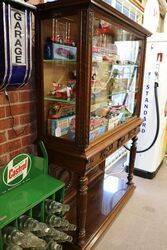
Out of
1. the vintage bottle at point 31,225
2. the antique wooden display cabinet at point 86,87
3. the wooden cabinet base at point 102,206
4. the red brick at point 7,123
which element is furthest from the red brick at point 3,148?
the wooden cabinet base at point 102,206

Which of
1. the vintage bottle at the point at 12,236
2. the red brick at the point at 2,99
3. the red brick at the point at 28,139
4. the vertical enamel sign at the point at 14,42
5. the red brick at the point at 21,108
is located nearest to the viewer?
the vertical enamel sign at the point at 14,42

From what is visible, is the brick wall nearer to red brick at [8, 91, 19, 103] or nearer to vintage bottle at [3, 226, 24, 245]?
red brick at [8, 91, 19, 103]

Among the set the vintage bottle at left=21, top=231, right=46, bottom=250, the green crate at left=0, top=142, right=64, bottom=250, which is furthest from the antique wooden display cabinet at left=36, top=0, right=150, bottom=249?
the vintage bottle at left=21, top=231, right=46, bottom=250

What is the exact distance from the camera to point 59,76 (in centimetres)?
173

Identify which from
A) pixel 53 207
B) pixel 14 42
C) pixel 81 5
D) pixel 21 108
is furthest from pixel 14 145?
pixel 81 5

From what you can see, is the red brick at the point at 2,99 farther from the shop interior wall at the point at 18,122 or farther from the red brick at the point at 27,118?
the red brick at the point at 27,118

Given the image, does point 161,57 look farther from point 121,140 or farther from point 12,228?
point 12,228

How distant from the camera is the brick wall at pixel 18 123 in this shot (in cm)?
150

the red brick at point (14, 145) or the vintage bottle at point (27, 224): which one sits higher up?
the red brick at point (14, 145)

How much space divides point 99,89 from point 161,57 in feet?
4.28

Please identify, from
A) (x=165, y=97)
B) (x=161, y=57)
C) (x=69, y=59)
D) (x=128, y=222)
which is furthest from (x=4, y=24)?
(x=165, y=97)

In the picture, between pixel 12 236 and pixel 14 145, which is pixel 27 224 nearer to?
pixel 12 236

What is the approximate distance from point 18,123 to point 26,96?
21 centimetres

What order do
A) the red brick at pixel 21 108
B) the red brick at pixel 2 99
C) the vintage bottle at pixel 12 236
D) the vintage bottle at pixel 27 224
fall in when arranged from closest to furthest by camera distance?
the vintage bottle at pixel 12 236
the vintage bottle at pixel 27 224
the red brick at pixel 2 99
the red brick at pixel 21 108
